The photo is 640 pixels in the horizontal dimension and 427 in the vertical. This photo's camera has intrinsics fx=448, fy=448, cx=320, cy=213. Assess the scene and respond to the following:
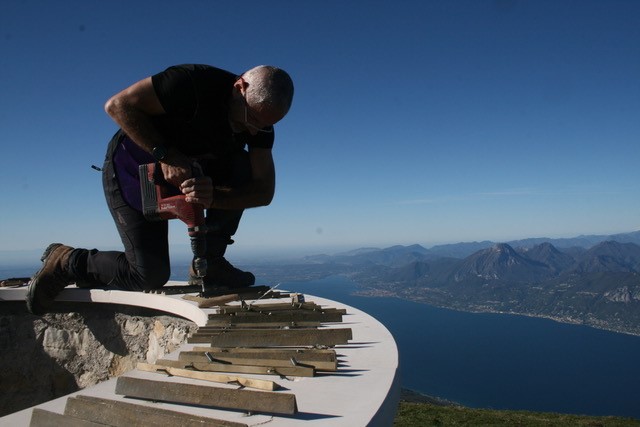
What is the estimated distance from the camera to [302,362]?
96.0 inches

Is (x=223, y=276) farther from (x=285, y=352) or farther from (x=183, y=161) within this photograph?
(x=285, y=352)

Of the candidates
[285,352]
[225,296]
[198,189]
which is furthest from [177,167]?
[285,352]

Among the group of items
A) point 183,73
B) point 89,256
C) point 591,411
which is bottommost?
point 591,411

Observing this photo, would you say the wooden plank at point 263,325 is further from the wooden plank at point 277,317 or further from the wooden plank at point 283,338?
the wooden plank at point 283,338

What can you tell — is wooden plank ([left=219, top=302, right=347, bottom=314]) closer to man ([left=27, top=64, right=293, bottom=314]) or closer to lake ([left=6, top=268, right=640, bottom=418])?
man ([left=27, top=64, right=293, bottom=314])

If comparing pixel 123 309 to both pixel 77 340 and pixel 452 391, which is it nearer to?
pixel 77 340

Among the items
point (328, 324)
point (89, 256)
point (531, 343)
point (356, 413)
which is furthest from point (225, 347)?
point (531, 343)

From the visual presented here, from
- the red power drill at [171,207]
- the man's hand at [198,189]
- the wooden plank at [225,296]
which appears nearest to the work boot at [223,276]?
the wooden plank at [225,296]

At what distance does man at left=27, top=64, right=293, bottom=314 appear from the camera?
364cm

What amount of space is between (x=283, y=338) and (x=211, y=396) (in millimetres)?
974

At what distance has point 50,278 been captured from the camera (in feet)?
15.7

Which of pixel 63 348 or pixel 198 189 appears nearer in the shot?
pixel 198 189

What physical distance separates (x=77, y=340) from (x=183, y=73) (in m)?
3.68

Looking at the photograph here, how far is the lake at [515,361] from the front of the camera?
88938 millimetres
